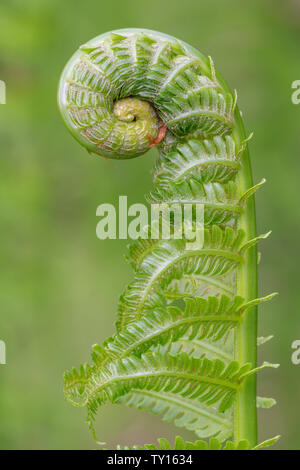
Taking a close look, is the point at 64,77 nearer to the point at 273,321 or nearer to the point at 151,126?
the point at 151,126

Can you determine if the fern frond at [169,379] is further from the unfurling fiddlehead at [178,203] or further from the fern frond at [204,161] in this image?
the fern frond at [204,161]

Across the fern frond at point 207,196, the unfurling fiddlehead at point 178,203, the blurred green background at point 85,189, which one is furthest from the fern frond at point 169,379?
the blurred green background at point 85,189

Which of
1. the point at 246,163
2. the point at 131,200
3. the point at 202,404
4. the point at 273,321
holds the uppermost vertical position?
the point at 131,200

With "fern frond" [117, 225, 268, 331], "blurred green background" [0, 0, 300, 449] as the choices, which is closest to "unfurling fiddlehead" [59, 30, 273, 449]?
"fern frond" [117, 225, 268, 331]

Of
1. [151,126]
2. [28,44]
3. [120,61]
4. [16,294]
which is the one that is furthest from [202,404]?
[28,44]

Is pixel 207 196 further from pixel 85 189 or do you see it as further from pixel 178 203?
pixel 85 189

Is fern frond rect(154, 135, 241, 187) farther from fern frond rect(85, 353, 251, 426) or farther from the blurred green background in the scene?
the blurred green background
